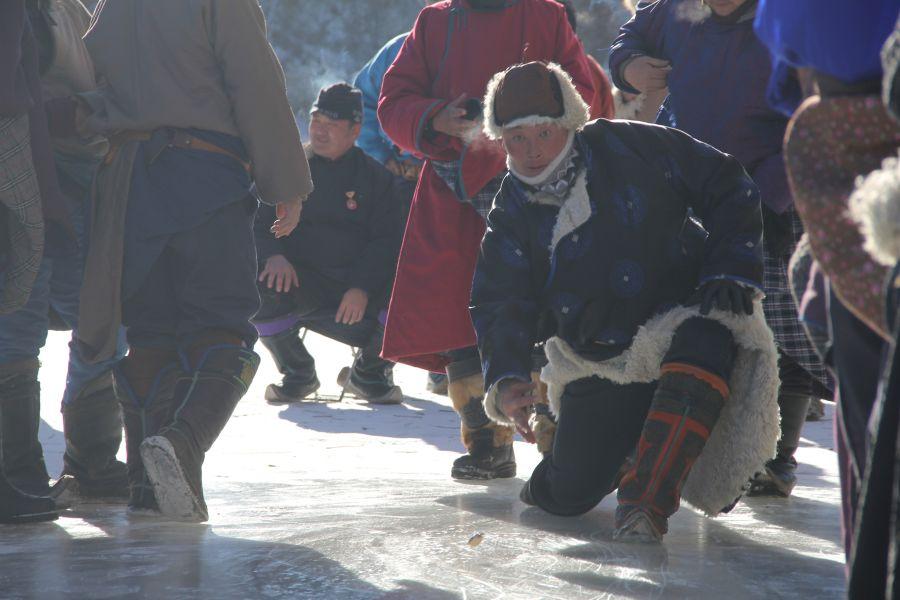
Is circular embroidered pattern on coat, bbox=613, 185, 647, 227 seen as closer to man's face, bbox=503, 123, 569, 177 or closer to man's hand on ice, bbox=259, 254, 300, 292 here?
man's face, bbox=503, 123, 569, 177

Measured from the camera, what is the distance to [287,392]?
643 cm

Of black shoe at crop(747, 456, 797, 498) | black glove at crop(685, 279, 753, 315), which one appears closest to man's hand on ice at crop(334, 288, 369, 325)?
black shoe at crop(747, 456, 797, 498)

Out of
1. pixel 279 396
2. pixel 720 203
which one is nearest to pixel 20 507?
pixel 720 203

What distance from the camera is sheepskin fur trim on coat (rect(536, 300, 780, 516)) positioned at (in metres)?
3.38

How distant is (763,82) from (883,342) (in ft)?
7.19

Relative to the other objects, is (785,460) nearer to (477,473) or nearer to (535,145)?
(477,473)

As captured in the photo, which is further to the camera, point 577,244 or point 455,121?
point 455,121

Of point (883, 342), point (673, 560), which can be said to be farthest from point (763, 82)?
point (883, 342)

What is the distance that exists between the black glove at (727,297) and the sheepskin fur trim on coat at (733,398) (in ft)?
0.09

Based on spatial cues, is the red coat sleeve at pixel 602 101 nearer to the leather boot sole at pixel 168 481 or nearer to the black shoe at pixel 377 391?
the black shoe at pixel 377 391

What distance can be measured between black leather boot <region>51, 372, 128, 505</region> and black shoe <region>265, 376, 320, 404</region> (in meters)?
2.33

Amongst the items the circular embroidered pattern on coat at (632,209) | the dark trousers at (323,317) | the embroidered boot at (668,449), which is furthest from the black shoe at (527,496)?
the dark trousers at (323,317)

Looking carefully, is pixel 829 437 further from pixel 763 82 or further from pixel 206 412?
pixel 206 412

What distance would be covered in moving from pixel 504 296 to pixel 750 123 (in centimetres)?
89
